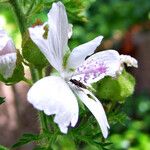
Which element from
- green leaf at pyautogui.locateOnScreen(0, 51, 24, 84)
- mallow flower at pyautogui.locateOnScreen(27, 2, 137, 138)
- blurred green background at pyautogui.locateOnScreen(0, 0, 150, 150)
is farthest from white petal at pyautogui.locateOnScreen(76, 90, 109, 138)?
blurred green background at pyautogui.locateOnScreen(0, 0, 150, 150)

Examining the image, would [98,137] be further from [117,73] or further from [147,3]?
[147,3]

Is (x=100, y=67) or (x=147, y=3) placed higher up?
(x=100, y=67)

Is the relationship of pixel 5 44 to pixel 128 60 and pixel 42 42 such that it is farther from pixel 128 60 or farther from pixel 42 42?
pixel 128 60

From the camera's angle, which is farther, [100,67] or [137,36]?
[137,36]

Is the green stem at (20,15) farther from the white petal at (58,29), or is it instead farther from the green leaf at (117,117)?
the green leaf at (117,117)

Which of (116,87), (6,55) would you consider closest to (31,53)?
(6,55)

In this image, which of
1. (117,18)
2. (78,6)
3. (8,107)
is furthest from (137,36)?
(78,6)

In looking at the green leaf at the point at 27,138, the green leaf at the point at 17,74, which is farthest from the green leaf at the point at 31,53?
the green leaf at the point at 27,138

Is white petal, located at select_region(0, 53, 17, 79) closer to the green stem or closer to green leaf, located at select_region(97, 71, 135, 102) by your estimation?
the green stem
